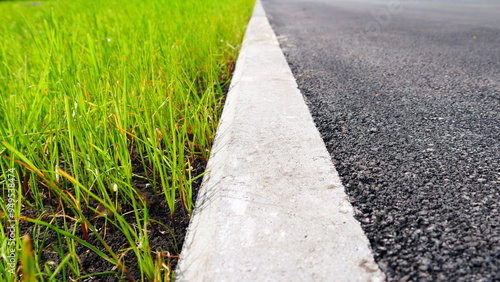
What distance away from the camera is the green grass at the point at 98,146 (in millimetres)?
845

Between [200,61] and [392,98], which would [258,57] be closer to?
[200,61]

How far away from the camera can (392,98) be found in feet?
5.48

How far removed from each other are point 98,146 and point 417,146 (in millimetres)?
1073

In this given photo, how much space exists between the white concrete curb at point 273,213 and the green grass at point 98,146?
10 centimetres

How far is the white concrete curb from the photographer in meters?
0.68

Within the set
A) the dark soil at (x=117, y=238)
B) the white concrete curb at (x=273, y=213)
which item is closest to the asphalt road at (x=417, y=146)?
the white concrete curb at (x=273, y=213)

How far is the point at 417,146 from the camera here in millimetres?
1182

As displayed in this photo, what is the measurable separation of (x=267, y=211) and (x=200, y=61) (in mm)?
1528

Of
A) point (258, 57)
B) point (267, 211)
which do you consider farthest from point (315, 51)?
point (267, 211)

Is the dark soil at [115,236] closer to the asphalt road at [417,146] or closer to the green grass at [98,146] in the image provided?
the green grass at [98,146]

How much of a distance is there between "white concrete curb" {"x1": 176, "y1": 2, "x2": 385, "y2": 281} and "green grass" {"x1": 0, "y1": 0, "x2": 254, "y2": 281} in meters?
0.10

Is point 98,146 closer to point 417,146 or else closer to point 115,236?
point 115,236

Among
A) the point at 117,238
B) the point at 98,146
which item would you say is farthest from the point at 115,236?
the point at 98,146

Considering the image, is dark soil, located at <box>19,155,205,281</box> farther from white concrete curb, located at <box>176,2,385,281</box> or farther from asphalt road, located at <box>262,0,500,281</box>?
asphalt road, located at <box>262,0,500,281</box>
